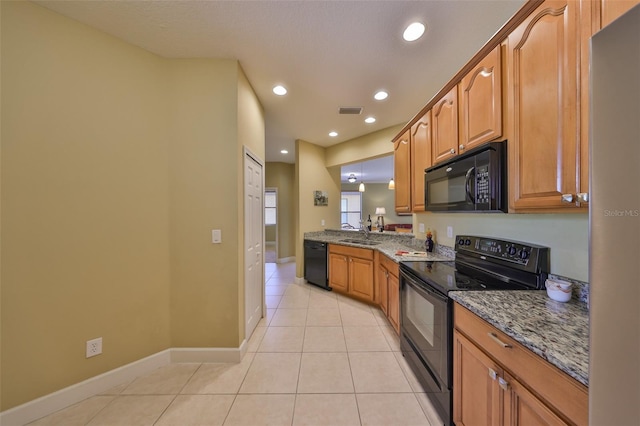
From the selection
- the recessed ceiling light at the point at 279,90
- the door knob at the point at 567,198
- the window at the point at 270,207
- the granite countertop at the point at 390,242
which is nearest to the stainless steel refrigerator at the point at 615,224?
the door knob at the point at 567,198

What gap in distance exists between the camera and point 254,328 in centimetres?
255

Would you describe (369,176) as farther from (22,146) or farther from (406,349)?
(22,146)

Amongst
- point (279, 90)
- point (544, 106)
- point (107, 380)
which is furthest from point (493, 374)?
point (279, 90)

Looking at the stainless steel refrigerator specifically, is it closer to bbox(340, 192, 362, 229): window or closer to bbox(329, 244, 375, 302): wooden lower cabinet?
bbox(329, 244, 375, 302): wooden lower cabinet

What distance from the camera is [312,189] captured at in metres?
4.38

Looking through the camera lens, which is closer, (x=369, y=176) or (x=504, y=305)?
(x=504, y=305)

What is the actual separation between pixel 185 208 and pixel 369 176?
285 inches

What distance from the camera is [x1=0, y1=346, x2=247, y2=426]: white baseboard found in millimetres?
1418

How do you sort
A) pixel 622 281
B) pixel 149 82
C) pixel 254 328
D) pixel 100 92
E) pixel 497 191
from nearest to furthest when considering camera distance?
pixel 622 281, pixel 497 191, pixel 100 92, pixel 149 82, pixel 254 328

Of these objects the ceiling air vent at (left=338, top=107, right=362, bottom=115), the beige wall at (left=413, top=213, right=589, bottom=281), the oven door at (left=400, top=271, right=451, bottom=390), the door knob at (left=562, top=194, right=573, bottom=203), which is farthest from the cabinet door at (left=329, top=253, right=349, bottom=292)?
the door knob at (left=562, top=194, right=573, bottom=203)

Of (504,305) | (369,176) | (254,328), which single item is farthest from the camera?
(369,176)

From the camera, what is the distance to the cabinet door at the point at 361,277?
311 centimetres

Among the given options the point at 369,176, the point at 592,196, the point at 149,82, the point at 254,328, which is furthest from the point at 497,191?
the point at 369,176

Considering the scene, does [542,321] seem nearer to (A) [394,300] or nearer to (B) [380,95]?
(A) [394,300]
